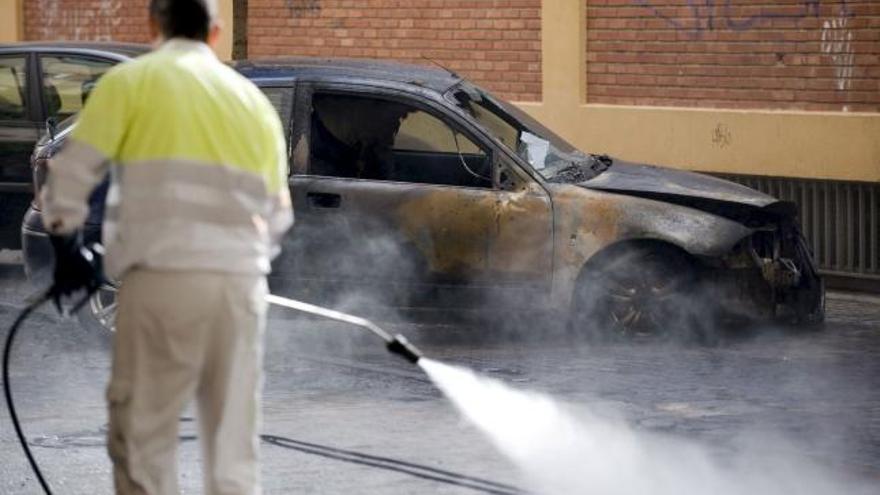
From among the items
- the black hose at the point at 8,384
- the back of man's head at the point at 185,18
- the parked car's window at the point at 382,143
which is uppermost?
the back of man's head at the point at 185,18

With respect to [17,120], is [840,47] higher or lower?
higher

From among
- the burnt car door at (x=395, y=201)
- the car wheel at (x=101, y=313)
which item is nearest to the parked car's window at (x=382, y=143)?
the burnt car door at (x=395, y=201)

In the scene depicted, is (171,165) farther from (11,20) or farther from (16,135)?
(11,20)

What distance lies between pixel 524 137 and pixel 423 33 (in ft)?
19.9

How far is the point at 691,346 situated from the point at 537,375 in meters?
1.17

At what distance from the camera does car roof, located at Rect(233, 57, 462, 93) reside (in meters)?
11.0

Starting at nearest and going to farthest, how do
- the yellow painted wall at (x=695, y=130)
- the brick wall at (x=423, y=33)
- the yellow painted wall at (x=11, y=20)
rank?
the yellow painted wall at (x=695, y=130) < the brick wall at (x=423, y=33) < the yellow painted wall at (x=11, y=20)

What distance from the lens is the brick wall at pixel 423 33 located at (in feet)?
53.4

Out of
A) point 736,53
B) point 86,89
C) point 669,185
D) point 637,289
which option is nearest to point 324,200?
point 637,289

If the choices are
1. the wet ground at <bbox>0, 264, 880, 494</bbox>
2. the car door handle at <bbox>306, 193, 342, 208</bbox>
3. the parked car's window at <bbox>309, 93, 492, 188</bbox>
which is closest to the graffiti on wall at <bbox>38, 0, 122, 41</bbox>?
the wet ground at <bbox>0, 264, 880, 494</bbox>

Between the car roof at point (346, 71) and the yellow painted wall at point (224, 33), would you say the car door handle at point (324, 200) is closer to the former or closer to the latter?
the car roof at point (346, 71)

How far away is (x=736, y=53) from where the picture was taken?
14.5 m

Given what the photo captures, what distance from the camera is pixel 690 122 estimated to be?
14.7 m

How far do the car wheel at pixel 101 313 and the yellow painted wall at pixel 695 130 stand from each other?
5.10 m
